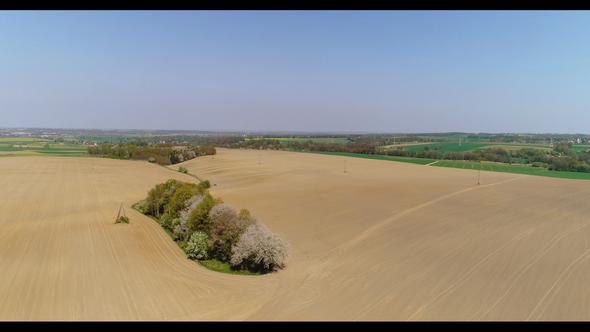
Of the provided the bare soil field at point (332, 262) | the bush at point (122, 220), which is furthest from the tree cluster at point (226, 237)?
the bush at point (122, 220)

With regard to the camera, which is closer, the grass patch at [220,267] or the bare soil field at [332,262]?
the bare soil field at [332,262]

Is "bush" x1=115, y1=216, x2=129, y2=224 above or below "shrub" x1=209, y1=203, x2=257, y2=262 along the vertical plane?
below

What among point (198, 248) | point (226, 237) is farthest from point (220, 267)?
point (198, 248)

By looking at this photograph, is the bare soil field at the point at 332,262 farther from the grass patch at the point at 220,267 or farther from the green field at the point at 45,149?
the green field at the point at 45,149

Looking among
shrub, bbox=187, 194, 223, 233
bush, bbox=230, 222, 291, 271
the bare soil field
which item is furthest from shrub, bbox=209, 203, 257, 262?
the bare soil field

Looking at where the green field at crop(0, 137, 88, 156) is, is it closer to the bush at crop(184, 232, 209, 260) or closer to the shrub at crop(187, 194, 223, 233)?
the shrub at crop(187, 194, 223, 233)

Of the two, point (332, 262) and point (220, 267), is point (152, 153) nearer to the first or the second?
point (220, 267)

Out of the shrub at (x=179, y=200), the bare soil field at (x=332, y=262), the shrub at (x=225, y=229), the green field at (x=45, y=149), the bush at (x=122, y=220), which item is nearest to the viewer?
the bare soil field at (x=332, y=262)
